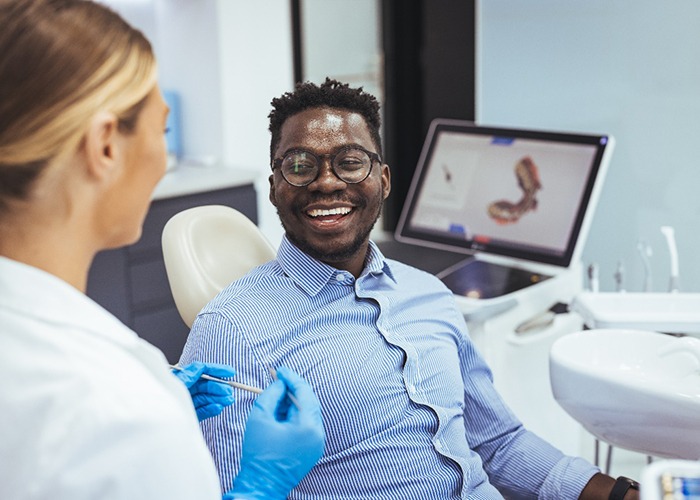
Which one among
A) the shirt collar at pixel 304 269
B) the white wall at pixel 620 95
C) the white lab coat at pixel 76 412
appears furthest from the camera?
the white wall at pixel 620 95

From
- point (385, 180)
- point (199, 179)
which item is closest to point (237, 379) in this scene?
point (385, 180)

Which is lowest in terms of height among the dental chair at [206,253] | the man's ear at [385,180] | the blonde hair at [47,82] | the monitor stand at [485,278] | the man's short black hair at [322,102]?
the monitor stand at [485,278]

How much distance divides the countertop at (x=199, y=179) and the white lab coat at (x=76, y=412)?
2.01 meters

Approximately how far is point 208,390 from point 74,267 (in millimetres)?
420

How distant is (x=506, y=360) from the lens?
2188 millimetres

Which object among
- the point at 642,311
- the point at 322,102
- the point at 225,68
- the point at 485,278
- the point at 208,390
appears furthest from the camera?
the point at 225,68

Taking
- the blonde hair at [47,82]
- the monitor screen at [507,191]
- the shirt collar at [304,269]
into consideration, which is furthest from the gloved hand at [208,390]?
the monitor screen at [507,191]

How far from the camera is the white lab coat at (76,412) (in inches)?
29.5

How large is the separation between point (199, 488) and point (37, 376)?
18 centimetres

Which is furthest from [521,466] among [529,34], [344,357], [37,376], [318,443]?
[529,34]

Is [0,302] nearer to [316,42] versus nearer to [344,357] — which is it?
[344,357]

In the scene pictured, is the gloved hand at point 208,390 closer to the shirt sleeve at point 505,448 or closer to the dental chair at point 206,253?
the dental chair at point 206,253

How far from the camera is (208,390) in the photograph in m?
1.22

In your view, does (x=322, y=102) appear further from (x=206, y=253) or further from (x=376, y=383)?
(x=376, y=383)
